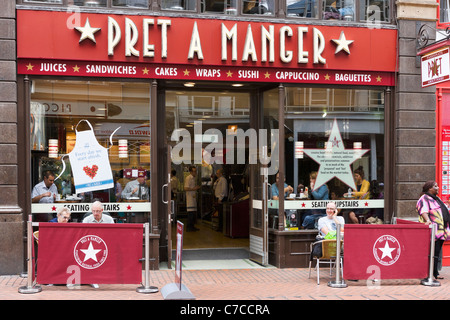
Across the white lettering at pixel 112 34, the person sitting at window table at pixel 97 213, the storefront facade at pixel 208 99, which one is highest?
the white lettering at pixel 112 34

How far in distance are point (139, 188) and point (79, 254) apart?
105 inches

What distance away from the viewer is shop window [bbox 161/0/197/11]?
1068 cm

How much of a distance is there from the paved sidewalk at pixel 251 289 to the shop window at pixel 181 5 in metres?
4.92

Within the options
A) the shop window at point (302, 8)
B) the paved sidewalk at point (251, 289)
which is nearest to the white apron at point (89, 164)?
the paved sidewalk at point (251, 289)

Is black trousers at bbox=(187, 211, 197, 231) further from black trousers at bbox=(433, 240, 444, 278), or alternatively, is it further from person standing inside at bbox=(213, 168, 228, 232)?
black trousers at bbox=(433, 240, 444, 278)

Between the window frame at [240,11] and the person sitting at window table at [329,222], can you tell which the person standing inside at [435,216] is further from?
the window frame at [240,11]

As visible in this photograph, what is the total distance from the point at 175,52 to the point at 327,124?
3.38 meters

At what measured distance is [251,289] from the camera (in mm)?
9031

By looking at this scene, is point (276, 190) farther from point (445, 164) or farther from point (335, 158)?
point (445, 164)

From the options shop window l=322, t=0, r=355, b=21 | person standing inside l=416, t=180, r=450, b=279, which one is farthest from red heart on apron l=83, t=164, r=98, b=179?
person standing inside l=416, t=180, r=450, b=279

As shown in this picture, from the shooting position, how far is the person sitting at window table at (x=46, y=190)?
10211 mm

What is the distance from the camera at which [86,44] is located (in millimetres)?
10219

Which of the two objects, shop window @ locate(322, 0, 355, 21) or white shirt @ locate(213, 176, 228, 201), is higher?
shop window @ locate(322, 0, 355, 21)

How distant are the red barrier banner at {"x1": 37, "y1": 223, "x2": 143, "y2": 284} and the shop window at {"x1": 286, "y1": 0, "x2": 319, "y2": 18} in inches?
219
